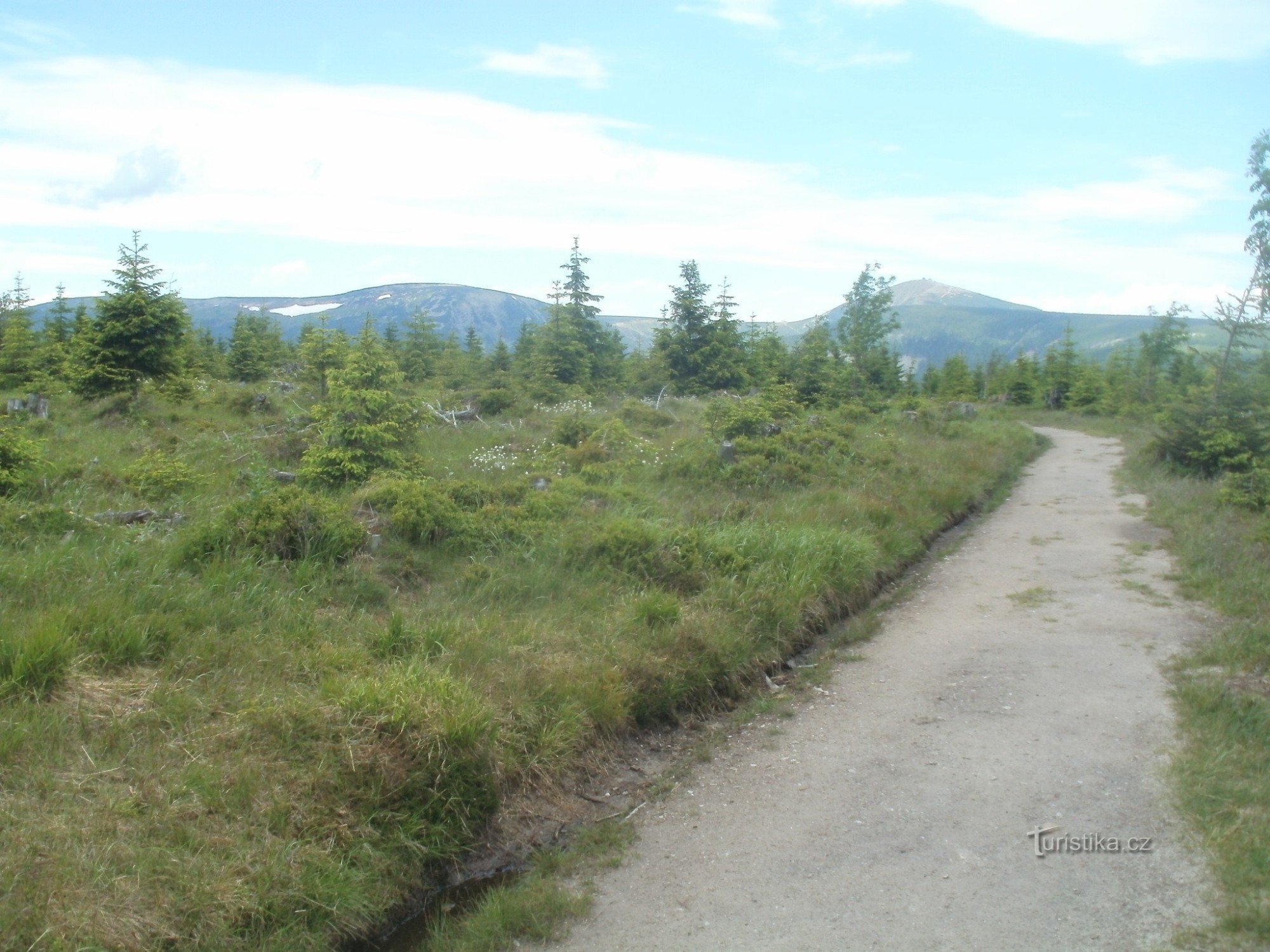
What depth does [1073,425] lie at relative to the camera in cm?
3544

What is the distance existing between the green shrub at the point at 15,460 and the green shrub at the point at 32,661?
156 inches

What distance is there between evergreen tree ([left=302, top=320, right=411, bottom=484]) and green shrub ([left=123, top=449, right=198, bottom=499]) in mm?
1280

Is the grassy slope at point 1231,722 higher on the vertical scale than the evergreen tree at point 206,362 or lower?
lower

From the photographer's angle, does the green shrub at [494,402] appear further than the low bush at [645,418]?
Yes

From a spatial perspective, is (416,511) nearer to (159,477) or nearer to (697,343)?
(159,477)

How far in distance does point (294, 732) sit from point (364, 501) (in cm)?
445

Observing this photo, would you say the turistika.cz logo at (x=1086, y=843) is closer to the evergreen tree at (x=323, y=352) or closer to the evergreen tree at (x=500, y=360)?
the evergreen tree at (x=323, y=352)

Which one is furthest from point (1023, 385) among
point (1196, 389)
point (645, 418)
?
point (645, 418)

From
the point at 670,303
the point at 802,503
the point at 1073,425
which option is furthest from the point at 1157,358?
the point at 802,503

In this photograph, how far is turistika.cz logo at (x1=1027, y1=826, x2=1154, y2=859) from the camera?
4.42 m

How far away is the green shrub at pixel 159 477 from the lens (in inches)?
364

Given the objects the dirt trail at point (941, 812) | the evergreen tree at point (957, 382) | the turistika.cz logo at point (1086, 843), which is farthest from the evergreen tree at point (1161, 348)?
the turistika.cz logo at point (1086, 843)

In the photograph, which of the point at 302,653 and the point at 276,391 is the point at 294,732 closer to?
the point at 302,653

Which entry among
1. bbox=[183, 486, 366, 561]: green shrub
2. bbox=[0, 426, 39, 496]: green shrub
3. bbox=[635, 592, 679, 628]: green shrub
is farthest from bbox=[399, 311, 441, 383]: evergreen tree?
bbox=[635, 592, 679, 628]: green shrub
